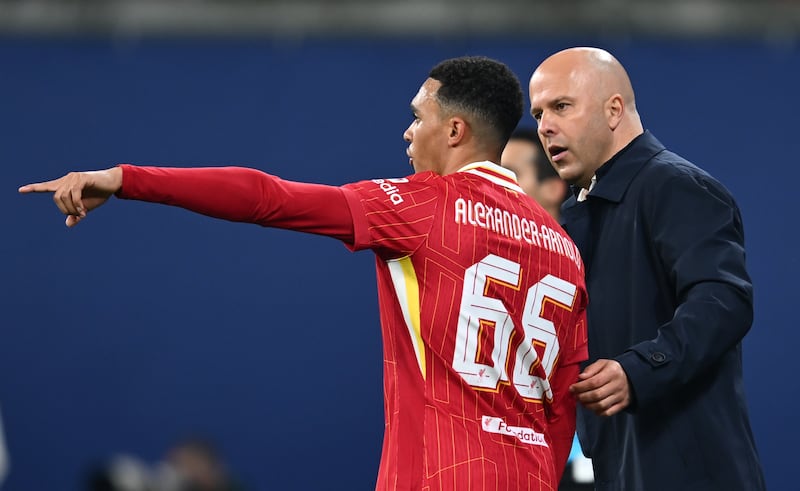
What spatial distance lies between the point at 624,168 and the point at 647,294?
321 mm

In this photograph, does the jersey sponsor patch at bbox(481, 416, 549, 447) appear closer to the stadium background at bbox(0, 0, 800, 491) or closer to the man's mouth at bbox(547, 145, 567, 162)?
the man's mouth at bbox(547, 145, 567, 162)

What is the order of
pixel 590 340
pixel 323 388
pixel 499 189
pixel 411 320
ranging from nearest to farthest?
pixel 411 320, pixel 499 189, pixel 590 340, pixel 323 388

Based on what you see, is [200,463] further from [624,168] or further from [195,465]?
[624,168]

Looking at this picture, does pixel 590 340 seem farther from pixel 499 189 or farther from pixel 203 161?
pixel 203 161

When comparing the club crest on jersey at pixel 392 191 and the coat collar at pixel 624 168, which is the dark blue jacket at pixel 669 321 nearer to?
the coat collar at pixel 624 168

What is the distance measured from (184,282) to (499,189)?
3.33m

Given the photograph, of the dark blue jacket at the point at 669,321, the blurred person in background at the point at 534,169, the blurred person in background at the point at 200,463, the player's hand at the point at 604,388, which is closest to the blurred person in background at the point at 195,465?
the blurred person in background at the point at 200,463

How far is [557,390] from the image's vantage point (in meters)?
2.40

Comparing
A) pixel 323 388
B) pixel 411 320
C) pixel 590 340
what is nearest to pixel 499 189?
pixel 411 320

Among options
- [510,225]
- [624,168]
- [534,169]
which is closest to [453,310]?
[510,225]

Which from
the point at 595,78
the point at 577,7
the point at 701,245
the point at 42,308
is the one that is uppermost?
the point at 577,7

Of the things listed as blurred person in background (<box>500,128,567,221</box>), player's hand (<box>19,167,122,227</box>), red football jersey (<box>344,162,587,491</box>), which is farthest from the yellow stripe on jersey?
blurred person in background (<box>500,128,567,221</box>)

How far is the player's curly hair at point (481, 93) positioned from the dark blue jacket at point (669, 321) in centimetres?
35

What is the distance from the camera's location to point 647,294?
2.48 m
